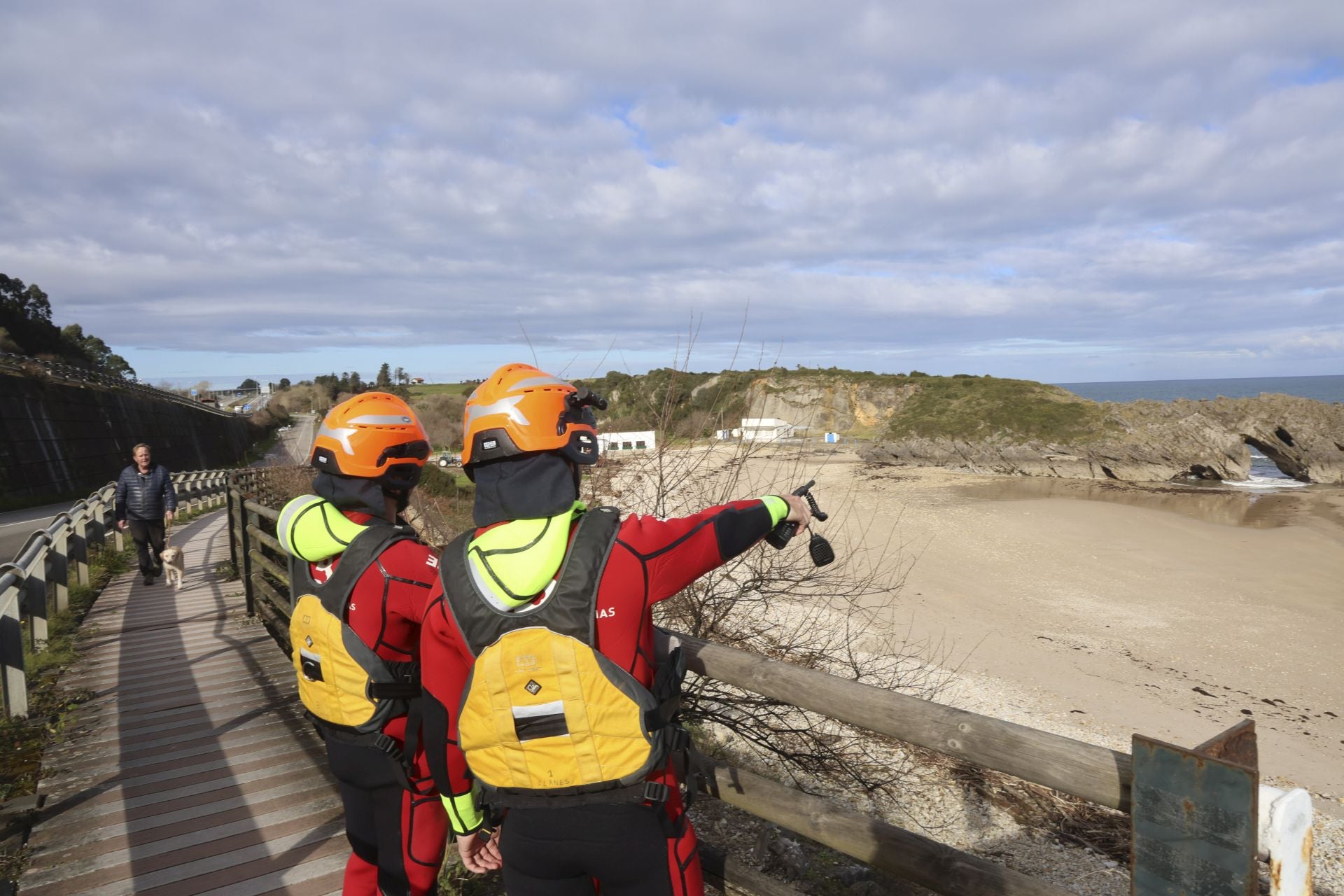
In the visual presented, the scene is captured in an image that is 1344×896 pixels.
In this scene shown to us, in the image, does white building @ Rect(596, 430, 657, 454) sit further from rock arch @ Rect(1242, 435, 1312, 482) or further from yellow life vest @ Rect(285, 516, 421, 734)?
rock arch @ Rect(1242, 435, 1312, 482)

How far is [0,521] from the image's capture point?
19.2 m

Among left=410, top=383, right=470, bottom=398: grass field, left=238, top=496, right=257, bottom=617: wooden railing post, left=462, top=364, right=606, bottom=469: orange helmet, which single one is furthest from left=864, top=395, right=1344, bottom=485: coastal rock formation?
left=462, top=364, right=606, bottom=469: orange helmet

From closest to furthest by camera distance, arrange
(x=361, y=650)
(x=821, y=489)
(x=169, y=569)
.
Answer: (x=361, y=650), (x=169, y=569), (x=821, y=489)

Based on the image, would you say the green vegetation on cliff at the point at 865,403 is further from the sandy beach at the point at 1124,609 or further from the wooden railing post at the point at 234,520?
the wooden railing post at the point at 234,520

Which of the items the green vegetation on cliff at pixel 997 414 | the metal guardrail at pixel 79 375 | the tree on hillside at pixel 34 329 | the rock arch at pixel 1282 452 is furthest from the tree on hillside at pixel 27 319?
the rock arch at pixel 1282 452

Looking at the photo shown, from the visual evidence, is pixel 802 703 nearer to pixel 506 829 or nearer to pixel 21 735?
pixel 506 829

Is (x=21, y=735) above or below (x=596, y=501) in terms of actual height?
below

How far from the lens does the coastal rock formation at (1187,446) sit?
39.3 metres

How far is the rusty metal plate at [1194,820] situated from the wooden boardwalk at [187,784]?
3.44 metres

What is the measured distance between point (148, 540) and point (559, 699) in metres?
A: 11.5

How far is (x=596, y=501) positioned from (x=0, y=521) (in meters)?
20.6

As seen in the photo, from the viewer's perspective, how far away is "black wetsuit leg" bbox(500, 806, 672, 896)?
2020mm

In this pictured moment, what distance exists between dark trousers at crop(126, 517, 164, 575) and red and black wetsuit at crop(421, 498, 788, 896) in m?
10.9

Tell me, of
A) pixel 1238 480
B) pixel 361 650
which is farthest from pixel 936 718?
pixel 1238 480
